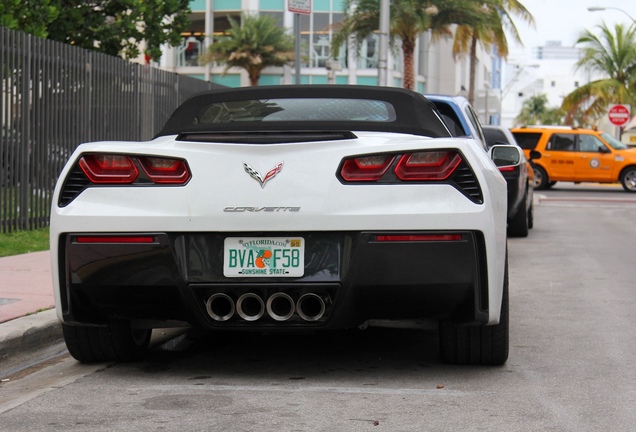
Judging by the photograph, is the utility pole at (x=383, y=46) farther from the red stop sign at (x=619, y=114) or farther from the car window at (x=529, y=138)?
the red stop sign at (x=619, y=114)

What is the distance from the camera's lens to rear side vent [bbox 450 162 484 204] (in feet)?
17.5

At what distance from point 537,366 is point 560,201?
2099cm

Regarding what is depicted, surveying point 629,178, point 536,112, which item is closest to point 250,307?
point 629,178

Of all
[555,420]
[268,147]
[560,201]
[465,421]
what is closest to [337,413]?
[465,421]

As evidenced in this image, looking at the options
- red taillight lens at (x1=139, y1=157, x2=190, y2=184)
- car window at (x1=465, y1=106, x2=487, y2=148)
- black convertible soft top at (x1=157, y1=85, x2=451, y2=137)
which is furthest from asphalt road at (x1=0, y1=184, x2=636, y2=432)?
car window at (x1=465, y1=106, x2=487, y2=148)

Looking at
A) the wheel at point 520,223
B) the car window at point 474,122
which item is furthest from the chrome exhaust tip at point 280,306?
the wheel at point 520,223

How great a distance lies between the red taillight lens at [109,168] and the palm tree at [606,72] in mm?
51133

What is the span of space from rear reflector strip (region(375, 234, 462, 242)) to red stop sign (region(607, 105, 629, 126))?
38856mm

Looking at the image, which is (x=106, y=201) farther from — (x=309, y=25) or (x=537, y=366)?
(x=309, y=25)

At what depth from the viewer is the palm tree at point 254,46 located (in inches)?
2156

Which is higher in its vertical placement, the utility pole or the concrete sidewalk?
the utility pole

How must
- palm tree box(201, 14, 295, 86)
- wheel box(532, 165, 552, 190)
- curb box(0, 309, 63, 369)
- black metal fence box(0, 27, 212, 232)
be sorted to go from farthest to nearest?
palm tree box(201, 14, 295, 86)
wheel box(532, 165, 552, 190)
black metal fence box(0, 27, 212, 232)
curb box(0, 309, 63, 369)

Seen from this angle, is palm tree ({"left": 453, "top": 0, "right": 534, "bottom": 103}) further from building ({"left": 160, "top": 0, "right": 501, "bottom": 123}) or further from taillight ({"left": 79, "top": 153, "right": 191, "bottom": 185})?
taillight ({"left": 79, "top": 153, "right": 191, "bottom": 185})

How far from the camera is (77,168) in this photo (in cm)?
554
